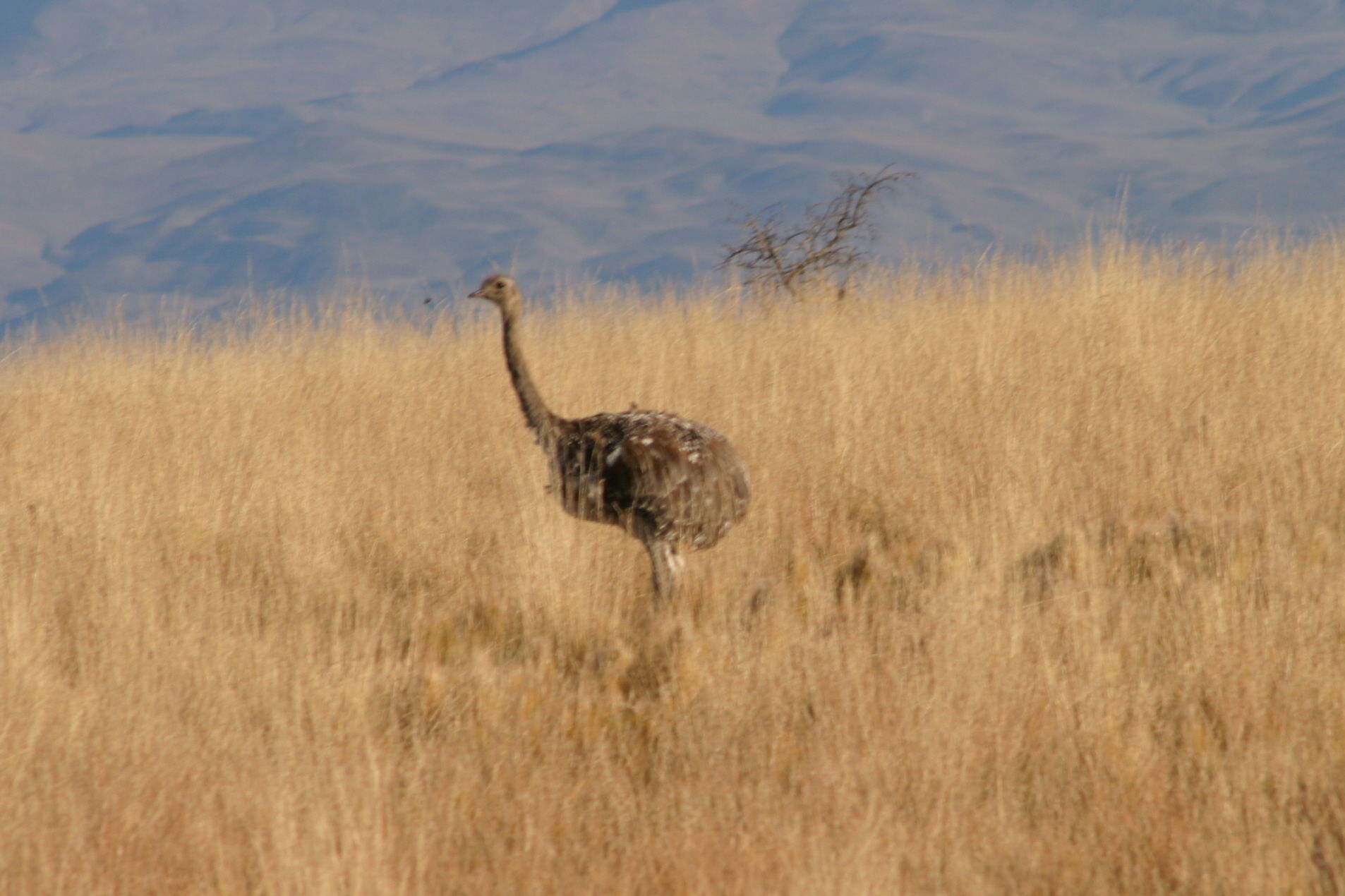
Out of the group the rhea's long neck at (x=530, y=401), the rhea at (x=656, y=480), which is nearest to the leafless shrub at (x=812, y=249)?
the rhea's long neck at (x=530, y=401)

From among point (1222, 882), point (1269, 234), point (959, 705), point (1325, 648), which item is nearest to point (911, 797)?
point (959, 705)

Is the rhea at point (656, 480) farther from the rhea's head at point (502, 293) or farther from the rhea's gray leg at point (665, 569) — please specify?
the rhea's head at point (502, 293)

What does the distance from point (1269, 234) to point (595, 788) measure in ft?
30.3

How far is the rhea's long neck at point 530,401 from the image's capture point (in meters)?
7.04

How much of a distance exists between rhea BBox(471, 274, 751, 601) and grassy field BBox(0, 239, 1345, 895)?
197 millimetres

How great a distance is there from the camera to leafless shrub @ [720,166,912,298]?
1411 centimetres

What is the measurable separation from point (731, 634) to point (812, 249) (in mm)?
9079

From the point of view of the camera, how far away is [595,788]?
4.70 m

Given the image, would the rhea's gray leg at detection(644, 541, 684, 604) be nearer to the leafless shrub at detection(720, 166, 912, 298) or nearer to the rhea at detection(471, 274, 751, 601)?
the rhea at detection(471, 274, 751, 601)

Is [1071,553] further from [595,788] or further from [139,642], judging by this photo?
[139,642]

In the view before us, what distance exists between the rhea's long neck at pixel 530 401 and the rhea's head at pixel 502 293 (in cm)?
28

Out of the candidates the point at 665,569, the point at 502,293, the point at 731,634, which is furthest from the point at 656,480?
the point at 502,293

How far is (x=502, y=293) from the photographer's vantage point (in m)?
7.70

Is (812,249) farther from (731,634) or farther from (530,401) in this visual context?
(731,634)
